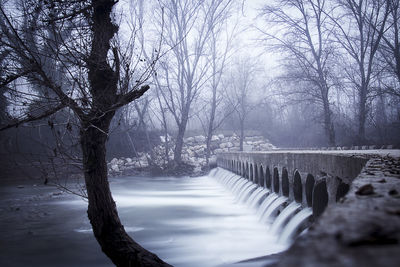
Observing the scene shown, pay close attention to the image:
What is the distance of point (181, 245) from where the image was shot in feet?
23.2

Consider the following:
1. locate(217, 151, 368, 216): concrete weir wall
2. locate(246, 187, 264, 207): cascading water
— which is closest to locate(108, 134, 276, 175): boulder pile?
locate(246, 187, 264, 207): cascading water

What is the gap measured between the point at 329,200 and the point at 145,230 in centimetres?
520

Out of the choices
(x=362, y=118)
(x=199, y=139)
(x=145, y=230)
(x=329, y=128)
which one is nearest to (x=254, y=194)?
Result: (x=145, y=230)

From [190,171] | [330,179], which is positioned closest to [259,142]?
[190,171]

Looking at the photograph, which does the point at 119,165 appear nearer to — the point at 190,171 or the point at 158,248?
the point at 190,171

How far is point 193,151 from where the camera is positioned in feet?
106

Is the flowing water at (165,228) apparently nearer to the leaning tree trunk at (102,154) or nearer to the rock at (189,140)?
the leaning tree trunk at (102,154)

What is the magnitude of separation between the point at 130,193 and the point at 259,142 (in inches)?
855

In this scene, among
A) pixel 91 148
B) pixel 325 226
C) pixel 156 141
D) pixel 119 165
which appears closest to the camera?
pixel 325 226

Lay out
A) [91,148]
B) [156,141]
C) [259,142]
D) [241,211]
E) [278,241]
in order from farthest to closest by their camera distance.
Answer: [259,142] < [156,141] < [241,211] < [278,241] < [91,148]

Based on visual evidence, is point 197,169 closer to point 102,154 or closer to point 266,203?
point 266,203

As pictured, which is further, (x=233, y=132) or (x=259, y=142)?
(x=233, y=132)

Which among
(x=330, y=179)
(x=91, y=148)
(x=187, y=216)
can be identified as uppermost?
(x=91, y=148)

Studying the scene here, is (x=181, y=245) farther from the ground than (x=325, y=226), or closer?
closer
